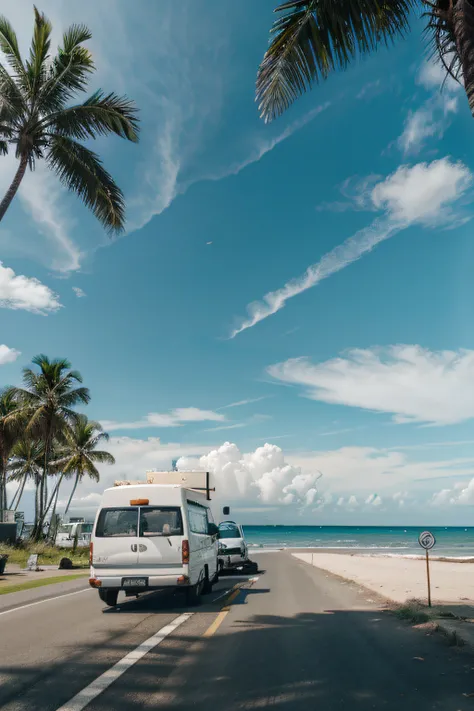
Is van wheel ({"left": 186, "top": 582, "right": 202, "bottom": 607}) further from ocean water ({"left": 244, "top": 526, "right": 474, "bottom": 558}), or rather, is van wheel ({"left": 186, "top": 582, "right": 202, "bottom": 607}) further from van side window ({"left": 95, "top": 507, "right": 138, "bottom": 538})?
ocean water ({"left": 244, "top": 526, "right": 474, "bottom": 558})

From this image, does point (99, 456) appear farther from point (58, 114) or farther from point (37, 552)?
point (58, 114)

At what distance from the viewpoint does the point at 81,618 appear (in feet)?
34.7

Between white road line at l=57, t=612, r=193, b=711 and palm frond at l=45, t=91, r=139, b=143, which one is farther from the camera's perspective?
palm frond at l=45, t=91, r=139, b=143

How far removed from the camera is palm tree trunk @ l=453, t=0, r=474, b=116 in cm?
752

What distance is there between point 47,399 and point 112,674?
123 ft

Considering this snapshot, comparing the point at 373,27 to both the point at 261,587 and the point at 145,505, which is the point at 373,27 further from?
the point at 261,587

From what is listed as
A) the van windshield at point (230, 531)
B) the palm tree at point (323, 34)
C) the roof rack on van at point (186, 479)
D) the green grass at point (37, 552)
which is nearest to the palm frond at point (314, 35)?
the palm tree at point (323, 34)

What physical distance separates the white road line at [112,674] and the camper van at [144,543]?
2603 mm

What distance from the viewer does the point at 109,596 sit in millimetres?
12266

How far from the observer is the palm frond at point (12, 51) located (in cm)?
1498

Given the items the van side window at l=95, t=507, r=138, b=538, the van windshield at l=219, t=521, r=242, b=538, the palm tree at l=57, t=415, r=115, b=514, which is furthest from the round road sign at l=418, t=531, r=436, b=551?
the palm tree at l=57, t=415, r=115, b=514

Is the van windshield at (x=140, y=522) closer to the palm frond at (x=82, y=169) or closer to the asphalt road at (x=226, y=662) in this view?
the asphalt road at (x=226, y=662)

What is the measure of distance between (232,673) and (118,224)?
43.8ft

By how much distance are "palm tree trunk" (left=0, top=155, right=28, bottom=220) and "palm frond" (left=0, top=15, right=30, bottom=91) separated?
1.98 metres
